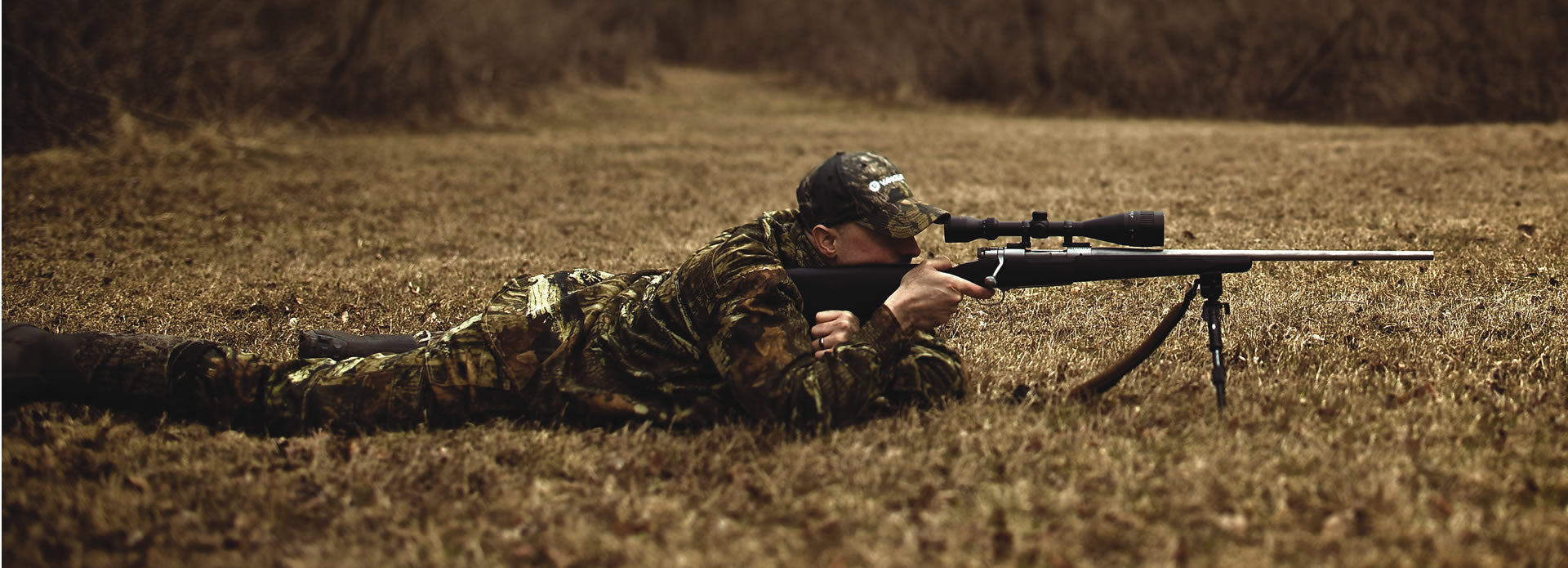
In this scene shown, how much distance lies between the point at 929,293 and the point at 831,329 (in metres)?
0.38

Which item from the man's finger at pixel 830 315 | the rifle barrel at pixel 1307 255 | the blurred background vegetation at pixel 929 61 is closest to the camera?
the rifle barrel at pixel 1307 255

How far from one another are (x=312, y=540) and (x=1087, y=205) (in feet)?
25.3

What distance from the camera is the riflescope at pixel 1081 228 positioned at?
3932 mm

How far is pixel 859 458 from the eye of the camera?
12.7ft

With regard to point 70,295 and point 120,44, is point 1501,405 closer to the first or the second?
point 70,295

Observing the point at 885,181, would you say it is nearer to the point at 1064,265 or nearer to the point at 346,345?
the point at 1064,265

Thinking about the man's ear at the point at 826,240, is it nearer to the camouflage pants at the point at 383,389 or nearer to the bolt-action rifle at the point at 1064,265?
the bolt-action rifle at the point at 1064,265

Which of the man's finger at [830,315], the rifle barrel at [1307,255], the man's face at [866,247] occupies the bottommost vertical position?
the man's finger at [830,315]

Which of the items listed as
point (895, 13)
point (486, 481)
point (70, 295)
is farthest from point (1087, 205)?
point (895, 13)

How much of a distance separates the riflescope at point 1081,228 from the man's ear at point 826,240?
40 cm

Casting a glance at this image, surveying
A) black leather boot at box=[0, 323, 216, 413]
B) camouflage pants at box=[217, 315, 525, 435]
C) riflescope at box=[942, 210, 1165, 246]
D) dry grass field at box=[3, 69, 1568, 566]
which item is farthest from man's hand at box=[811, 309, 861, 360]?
black leather boot at box=[0, 323, 216, 413]

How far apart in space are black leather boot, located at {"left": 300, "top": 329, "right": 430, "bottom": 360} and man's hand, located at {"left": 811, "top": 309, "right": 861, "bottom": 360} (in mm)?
1870

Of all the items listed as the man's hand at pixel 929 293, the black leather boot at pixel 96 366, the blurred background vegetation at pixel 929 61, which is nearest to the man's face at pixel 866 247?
the man's hand at pixel 929 293

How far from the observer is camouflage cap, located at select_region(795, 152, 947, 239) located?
12.6ft
